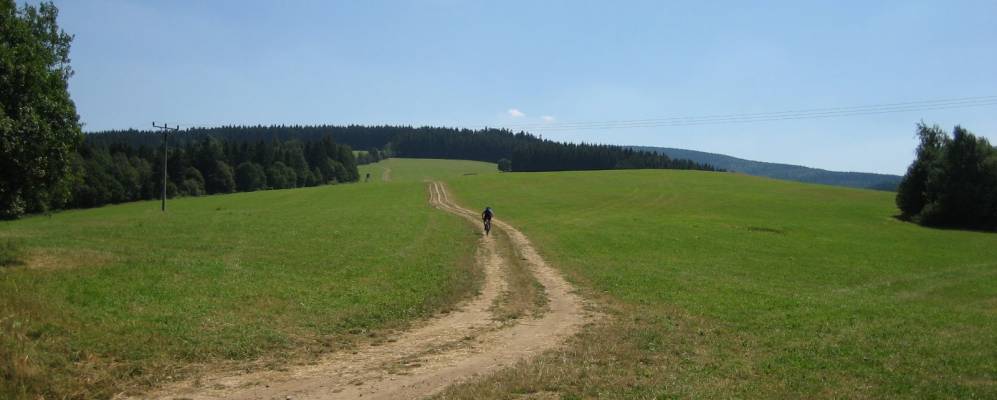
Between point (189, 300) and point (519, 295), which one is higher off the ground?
point (189, 300)

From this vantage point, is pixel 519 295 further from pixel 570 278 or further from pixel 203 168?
pixel 203 168

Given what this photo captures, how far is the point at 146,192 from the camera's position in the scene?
110m

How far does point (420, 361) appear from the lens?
1238cm

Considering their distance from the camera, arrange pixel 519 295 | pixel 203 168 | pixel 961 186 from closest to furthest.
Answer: pixel 519 295 < pixel 961 186 < pixel 203 168

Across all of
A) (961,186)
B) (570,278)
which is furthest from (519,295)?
(961,186)

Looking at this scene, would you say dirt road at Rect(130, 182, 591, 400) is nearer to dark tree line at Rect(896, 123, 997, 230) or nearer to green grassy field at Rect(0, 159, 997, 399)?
green grassy field at Rect(0, 159, 997, 399)

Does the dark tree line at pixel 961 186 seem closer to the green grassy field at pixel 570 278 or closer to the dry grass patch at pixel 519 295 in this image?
the green grassy field at pixel 570 278

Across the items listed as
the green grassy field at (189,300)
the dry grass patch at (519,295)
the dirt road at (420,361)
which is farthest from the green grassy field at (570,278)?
the dry grass patch at (519,295)

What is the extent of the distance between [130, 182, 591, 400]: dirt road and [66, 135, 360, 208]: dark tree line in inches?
3551

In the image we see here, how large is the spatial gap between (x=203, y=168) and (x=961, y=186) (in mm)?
120879

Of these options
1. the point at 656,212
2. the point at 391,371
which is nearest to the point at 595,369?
the point at 391,371

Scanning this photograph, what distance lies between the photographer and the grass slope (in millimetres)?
11039

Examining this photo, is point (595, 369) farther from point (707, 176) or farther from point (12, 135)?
point (707, 176)

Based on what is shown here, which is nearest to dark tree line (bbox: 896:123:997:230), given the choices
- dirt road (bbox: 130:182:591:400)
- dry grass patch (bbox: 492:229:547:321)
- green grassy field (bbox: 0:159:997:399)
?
green grassy field (bbox: 0:159:997:399)
